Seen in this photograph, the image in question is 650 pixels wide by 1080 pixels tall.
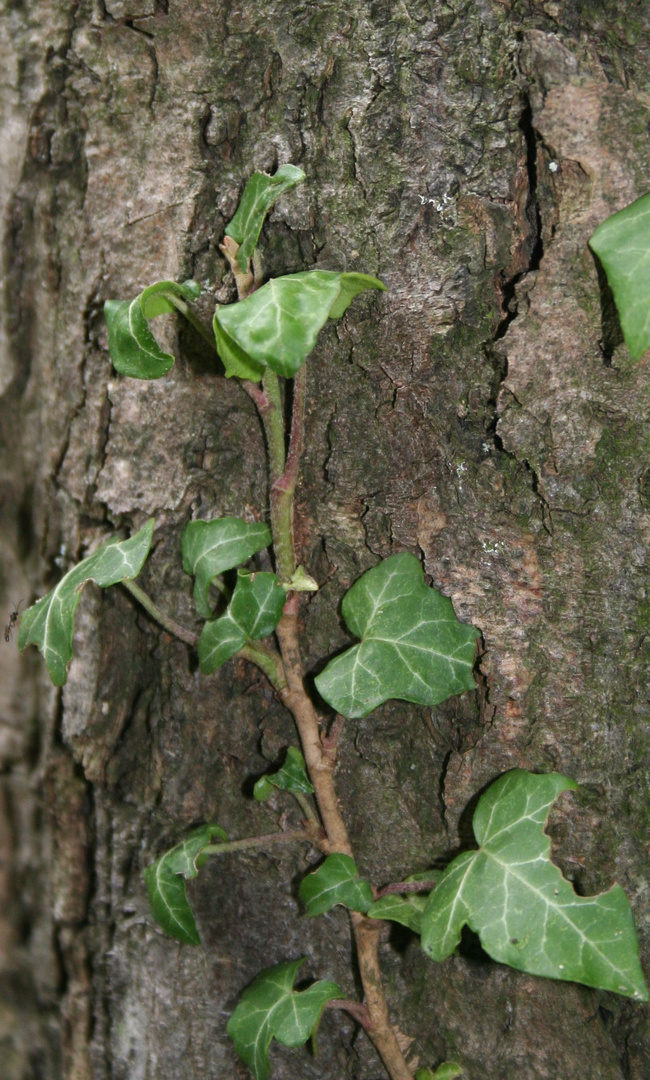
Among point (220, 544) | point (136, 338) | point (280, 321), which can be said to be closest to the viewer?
point (280, 321)

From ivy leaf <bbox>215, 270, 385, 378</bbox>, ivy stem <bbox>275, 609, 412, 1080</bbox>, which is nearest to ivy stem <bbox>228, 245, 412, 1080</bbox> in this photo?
ivy stem <bbox>275, 609, 412, 1080</bbox>

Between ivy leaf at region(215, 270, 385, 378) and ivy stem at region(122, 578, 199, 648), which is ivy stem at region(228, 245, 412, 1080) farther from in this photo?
ivy leaf at region(215, 270, 385, 378)

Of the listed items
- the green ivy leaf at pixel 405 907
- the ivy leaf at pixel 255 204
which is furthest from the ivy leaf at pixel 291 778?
the ivy leaf at pixel 255 204

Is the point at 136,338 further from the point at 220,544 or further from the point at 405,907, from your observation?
the point at 405,907

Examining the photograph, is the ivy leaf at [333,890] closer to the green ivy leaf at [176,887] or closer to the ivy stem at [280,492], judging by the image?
the green ivy leaf at [176,887]

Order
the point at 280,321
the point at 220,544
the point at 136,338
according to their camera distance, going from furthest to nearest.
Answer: the point at 220,544, the point at 136,338, the point at 280,321

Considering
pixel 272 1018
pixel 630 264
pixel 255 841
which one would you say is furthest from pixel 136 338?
pixel 272 1018

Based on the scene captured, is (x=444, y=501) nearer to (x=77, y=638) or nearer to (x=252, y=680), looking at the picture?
(x=252, y=680)
